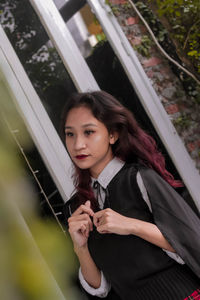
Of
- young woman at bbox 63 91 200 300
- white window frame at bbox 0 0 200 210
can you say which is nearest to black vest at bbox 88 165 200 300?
young woman at bbox 63 91 200 300

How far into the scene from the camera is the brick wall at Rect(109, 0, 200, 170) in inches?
93.6

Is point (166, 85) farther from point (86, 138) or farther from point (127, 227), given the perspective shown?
point (127, 227)

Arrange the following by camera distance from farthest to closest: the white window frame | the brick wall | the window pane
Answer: the brick wall, the white window frame, the window pane

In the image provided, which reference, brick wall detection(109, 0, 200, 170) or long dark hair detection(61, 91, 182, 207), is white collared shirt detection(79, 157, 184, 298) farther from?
brick wall detection(109, 0, 200, 170)

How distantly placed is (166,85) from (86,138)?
1398 mm

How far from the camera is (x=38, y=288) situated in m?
0.52

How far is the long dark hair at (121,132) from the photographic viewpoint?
49.3 inches

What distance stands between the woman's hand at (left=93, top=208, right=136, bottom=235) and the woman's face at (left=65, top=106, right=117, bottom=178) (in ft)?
0.76

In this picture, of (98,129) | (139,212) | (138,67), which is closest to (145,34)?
(138,67)

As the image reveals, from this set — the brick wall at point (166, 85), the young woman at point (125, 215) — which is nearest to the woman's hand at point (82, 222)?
the young woman at point (125, 215)

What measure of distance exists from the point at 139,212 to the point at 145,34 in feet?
5.52

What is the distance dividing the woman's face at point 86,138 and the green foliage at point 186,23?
136cm

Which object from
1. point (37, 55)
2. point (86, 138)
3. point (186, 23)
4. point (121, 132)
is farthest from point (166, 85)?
point (86, 138)

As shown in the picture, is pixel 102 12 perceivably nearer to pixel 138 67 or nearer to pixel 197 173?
pixel 138 67
